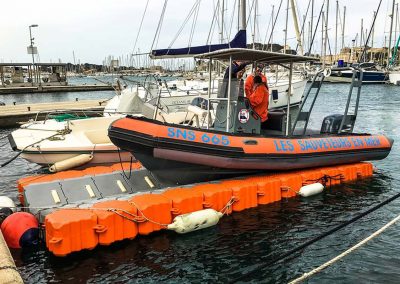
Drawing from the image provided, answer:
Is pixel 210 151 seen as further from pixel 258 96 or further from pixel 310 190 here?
pixel 310 190

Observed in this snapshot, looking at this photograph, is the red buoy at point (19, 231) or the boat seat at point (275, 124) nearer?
the red buoy at point (19, 231)

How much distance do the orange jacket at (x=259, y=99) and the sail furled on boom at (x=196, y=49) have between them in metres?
1.80

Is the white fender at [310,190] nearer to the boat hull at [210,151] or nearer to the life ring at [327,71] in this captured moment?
the boat hull at [210,151]

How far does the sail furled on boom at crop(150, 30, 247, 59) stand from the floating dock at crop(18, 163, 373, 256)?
3.52 metres

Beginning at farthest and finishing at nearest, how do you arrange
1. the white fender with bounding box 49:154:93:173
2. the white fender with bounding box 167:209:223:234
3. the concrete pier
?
the white fender with bounding box 49:154:93:173, the white fender with bounding box 167:209:223:234, the concrete pier

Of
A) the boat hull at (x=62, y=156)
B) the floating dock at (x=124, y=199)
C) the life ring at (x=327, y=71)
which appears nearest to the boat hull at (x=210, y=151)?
the floating dock at (x=124, y=199)

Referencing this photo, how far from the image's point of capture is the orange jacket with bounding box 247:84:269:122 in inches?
345

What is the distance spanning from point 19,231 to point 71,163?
426cm

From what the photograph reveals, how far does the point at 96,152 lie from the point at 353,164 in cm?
739

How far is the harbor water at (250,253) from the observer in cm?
566

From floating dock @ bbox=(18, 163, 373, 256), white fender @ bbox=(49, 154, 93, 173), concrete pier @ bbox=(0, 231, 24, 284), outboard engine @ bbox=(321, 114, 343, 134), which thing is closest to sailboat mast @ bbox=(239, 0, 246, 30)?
outboard engine @ bbox=(321, 114, 343, 134)

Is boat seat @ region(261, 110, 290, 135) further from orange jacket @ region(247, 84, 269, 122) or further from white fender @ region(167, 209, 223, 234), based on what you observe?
white fender @ region(167, 209, 223, 234)

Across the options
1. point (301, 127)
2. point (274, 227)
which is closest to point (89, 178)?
point (274, 227)

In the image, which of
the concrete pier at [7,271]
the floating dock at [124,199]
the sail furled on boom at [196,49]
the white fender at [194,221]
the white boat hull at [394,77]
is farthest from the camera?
the white boat hull at [394,77]
